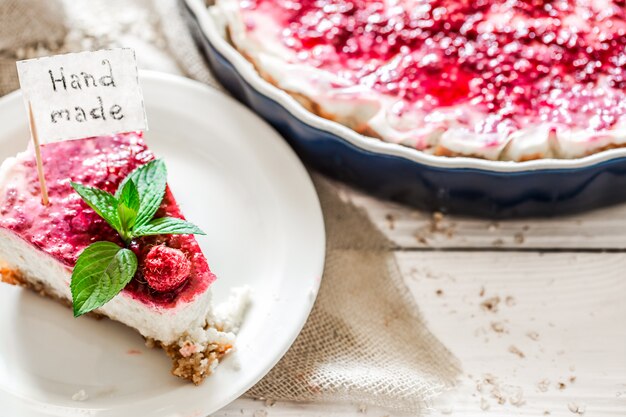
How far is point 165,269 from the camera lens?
1642 mm

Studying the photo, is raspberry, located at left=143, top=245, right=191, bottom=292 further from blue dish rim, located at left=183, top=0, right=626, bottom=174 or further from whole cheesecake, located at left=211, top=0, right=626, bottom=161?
whole cheesecake, located at left=211, top=0, right=626, bottom=161

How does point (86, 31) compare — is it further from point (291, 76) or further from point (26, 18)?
point (291, 76)

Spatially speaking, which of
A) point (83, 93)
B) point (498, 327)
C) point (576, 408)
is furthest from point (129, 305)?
point (576, 408)

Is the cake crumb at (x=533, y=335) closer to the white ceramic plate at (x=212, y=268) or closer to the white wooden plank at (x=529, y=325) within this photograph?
the white wooden plank at (x=529, y=325)

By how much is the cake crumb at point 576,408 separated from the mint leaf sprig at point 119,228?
0.88 meters

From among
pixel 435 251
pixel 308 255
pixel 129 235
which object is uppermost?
pixel 129 235

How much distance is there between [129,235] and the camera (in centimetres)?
171

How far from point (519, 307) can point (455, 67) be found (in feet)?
2.06

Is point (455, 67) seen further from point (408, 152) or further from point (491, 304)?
point (491, 304)

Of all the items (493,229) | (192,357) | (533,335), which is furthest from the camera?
(493,229)

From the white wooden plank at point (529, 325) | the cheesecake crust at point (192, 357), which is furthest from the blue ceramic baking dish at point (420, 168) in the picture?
the cheesecake crust at point (192, 357)

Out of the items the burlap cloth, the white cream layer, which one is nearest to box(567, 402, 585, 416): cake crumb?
the burlap cloth

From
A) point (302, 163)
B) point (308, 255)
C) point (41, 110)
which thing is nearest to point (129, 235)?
point (41, 110)

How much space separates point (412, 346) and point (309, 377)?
245mm
